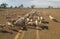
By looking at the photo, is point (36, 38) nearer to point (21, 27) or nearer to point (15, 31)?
point (15, 31)

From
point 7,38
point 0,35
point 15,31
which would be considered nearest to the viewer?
point 7,38

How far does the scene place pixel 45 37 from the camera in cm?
1508

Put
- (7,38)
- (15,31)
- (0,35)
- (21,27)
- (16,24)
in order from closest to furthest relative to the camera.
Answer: (7,38) < (0,35) < (15,31) < (21,27) < (16,24)

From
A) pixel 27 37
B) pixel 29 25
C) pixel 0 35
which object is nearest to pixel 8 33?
pixel 0 35

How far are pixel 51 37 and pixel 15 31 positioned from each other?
11.4 feet

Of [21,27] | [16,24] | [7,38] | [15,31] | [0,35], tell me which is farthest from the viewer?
[16,24]

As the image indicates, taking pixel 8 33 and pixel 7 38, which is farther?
pixel 8 33

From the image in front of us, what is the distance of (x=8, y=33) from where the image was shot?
53.6ft

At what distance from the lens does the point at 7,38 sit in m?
14.6

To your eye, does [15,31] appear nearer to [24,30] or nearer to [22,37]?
[24,30]

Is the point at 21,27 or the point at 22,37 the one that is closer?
the point at 22,37

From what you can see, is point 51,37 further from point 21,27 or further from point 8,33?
point 21,27

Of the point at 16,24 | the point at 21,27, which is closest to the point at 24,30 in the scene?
the point at 21,27

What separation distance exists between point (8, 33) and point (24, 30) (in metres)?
2.09
